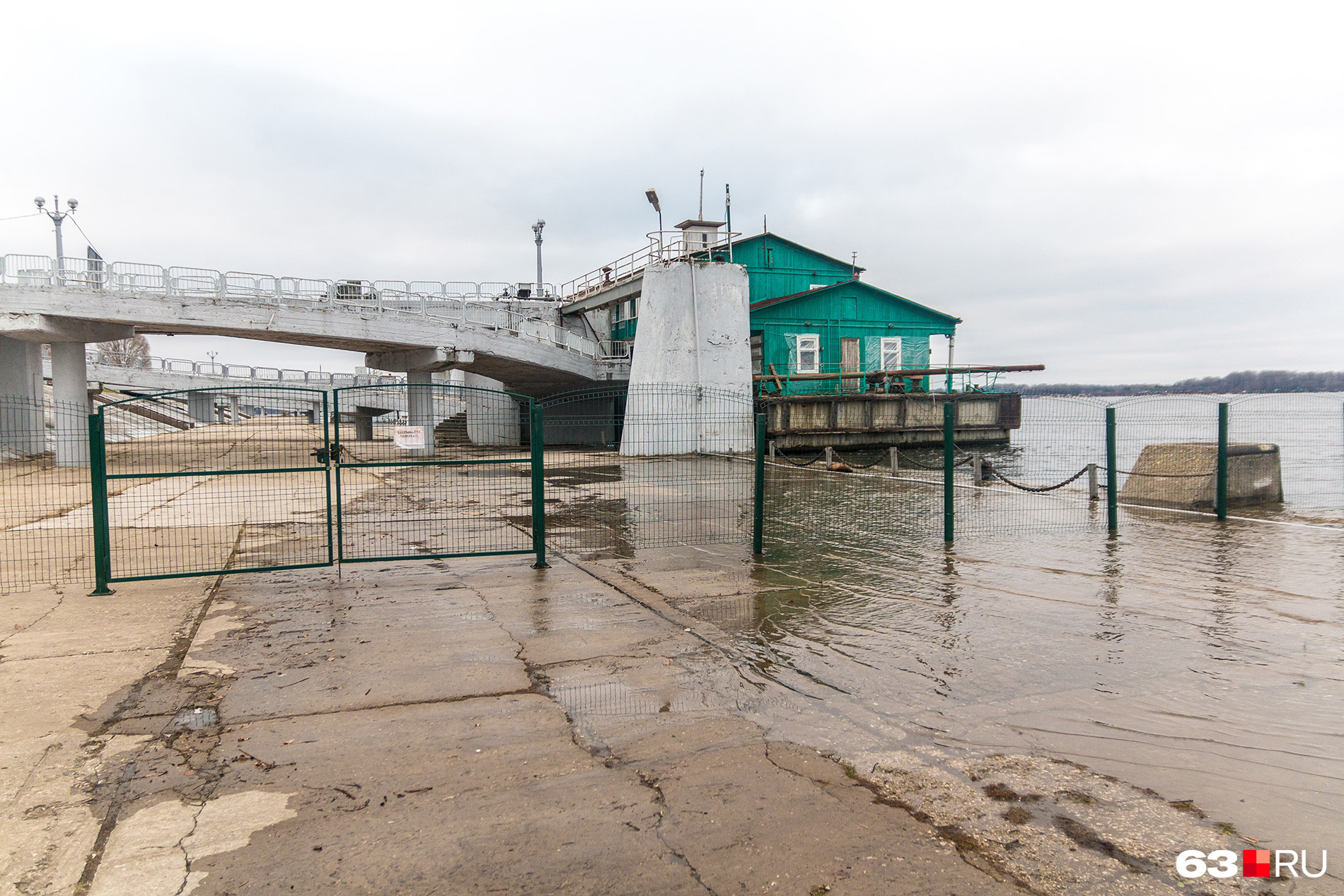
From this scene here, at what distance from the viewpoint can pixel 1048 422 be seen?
45.4 feet

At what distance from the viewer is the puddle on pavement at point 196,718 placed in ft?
15.1

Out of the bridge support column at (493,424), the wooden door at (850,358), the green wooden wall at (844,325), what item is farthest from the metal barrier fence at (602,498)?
the wooden door at (850,358)

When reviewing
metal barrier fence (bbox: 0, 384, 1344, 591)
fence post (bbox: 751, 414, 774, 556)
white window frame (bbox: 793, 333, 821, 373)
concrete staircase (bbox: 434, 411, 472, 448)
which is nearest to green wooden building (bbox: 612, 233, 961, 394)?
white window frame (bbox: 793, 333, 821, 373)

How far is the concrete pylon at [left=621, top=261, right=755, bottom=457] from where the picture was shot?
27.0 m

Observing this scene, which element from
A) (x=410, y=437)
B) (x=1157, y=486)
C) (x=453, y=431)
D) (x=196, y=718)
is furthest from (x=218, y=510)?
(x=453, y=431)

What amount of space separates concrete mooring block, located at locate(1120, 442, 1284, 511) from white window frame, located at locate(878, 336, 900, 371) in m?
22.7


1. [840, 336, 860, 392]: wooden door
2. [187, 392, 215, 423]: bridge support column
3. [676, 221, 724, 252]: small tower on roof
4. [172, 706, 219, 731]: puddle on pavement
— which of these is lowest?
[172, 706, 219, 731]: puddle on pavement

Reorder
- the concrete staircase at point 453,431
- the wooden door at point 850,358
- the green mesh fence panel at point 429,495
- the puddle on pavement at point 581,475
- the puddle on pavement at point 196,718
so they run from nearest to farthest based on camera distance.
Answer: the puddle on pavement at point 196,718
the green mesh fence panel at point 429,495
the puddle on pavement at point 581,475
the concrete staircase at point 453,431
the wooden door at point 850,358

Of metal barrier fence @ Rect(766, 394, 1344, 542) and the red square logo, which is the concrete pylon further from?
the red square logo

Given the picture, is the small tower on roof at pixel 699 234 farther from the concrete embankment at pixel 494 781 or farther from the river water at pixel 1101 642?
the concrete embankment at pixel 494 781

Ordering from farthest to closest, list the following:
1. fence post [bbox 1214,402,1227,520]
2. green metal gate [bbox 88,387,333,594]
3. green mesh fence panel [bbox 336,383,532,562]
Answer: fence post [bbox 1214,402,1227,520], green mesh fence panel [bbox 336,383,532,562], green metal gate [bbox 88,387,333,594]

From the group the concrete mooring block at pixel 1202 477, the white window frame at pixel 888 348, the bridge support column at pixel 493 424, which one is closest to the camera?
the concrete mooring block at pixel 1202 477

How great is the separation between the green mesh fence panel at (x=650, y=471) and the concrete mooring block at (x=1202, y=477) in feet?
24.6

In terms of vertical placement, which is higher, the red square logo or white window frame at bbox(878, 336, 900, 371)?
white window frame at bbox(878, 336, 900, 371)
